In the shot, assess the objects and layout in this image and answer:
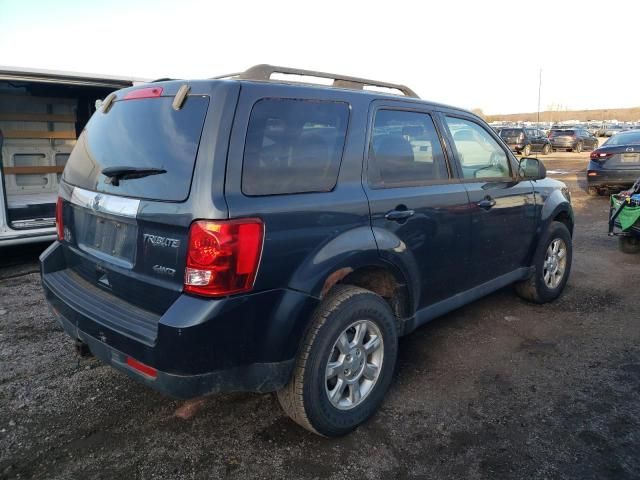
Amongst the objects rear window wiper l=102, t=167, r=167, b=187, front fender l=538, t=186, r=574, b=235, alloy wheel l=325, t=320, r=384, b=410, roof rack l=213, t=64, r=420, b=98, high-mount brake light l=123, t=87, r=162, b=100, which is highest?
roof rack l=213, t=64, r=420, b=98

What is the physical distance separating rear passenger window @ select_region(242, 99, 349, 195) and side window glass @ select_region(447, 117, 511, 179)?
1.21 metres

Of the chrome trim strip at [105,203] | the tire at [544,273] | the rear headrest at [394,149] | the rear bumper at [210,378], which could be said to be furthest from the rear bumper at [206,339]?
the tire at [544,273]

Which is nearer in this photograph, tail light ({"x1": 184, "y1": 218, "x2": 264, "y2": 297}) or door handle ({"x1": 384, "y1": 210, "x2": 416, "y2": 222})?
tail light ({"x1": 184, "y1": 218, "x2": 264, "y2": 297})

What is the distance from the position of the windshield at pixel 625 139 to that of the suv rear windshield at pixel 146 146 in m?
11.5

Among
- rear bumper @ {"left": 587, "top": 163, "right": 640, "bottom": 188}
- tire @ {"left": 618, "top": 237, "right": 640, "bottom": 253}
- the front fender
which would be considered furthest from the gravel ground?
rear bumper @ {"left": 587, "top": 163, "right": 640, "bottom": 188}

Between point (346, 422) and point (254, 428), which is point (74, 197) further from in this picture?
point (346, 422)

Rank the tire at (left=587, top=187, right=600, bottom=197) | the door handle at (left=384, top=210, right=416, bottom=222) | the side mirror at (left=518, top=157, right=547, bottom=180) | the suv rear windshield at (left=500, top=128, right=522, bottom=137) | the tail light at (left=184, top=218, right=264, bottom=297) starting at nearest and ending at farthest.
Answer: the tail light at (left=184, top=218, right=264, bottom=297)
the door handle at (left=384, top=210, right=416, bottom=222)
the side mirror at (left=518, top=157, right=547, bottom=180)
the tire at (left=587, top=187, right=600, bottom=197)
the suv rear windshield at (left=500, top=128, right=522, bottom=137)

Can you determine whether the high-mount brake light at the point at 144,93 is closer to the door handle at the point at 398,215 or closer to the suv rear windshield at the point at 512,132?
the door handle at the point at 398,215

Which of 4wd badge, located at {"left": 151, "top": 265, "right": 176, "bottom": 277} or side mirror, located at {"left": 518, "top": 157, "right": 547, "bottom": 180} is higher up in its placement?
side mirror, located at {"left": 518, "top": 157, "right": 547, "bottom": 180}

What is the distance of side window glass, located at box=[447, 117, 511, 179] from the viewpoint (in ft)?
11.9

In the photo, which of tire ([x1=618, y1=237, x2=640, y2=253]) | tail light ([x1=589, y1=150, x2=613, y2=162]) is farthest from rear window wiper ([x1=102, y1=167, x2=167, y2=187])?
tail light ([x1=589, y1=150, x2=613, y2=162])

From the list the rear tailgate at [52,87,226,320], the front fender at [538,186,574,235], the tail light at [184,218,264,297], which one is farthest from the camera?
the front fender at [538,186,574,235]

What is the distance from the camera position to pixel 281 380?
2.42 m

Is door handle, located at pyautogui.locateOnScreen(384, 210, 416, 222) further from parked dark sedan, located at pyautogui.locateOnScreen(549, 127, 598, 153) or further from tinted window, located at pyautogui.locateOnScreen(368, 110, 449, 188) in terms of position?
parked dark sedan, located at pyautogui.locateOnScreen(549, 127, 598, 153)
